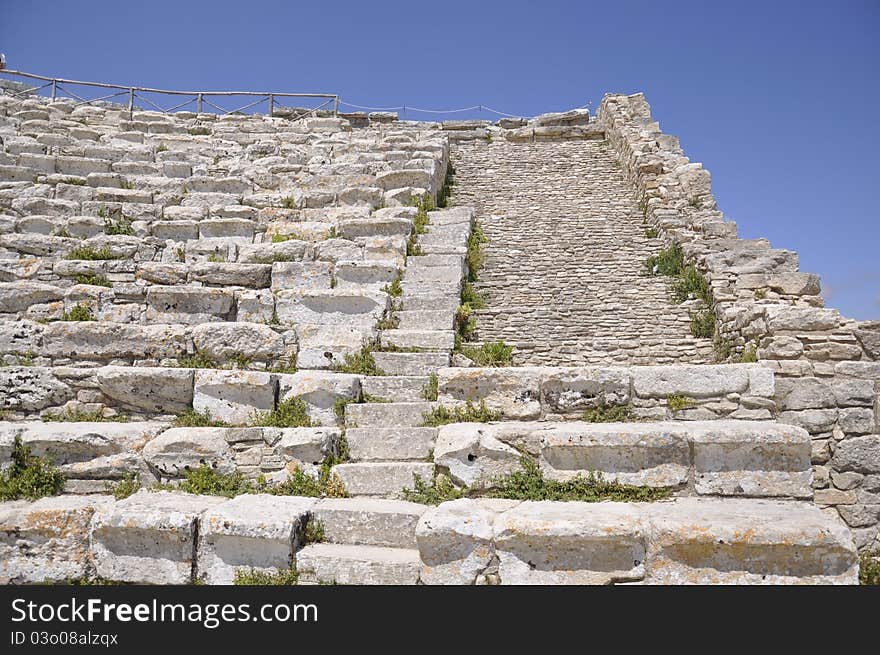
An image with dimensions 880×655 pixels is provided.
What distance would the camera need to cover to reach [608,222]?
9.55 m

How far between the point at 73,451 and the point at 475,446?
3.02 meters

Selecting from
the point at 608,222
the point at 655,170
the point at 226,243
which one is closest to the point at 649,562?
the point at 226,243

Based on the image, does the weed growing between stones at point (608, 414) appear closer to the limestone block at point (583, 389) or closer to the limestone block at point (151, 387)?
the limestone block at point (583, 389)

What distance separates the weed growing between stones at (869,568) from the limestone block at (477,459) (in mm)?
2887

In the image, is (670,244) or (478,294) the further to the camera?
(670,244)

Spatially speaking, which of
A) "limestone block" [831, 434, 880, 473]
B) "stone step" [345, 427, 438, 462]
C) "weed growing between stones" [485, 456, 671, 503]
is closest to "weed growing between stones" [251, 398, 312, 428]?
"stone step" [345, 427, 438, 462]

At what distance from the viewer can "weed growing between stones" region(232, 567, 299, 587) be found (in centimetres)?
374

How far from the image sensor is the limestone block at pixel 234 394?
202 inches

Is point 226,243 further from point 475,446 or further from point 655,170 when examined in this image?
point 655,170

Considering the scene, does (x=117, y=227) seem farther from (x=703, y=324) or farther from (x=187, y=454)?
(x=703, y=324)

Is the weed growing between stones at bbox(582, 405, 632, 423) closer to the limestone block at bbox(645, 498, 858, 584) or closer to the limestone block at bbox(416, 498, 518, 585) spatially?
the limestone block at bbox(645, 498, 858, 584)

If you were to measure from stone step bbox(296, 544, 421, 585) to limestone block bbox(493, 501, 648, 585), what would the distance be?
55 cm

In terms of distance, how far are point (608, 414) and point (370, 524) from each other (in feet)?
6.40

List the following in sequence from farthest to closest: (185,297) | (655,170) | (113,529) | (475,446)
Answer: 1. (655,170)
2. (185,297)
3. (475,446)
4. (113,529)
